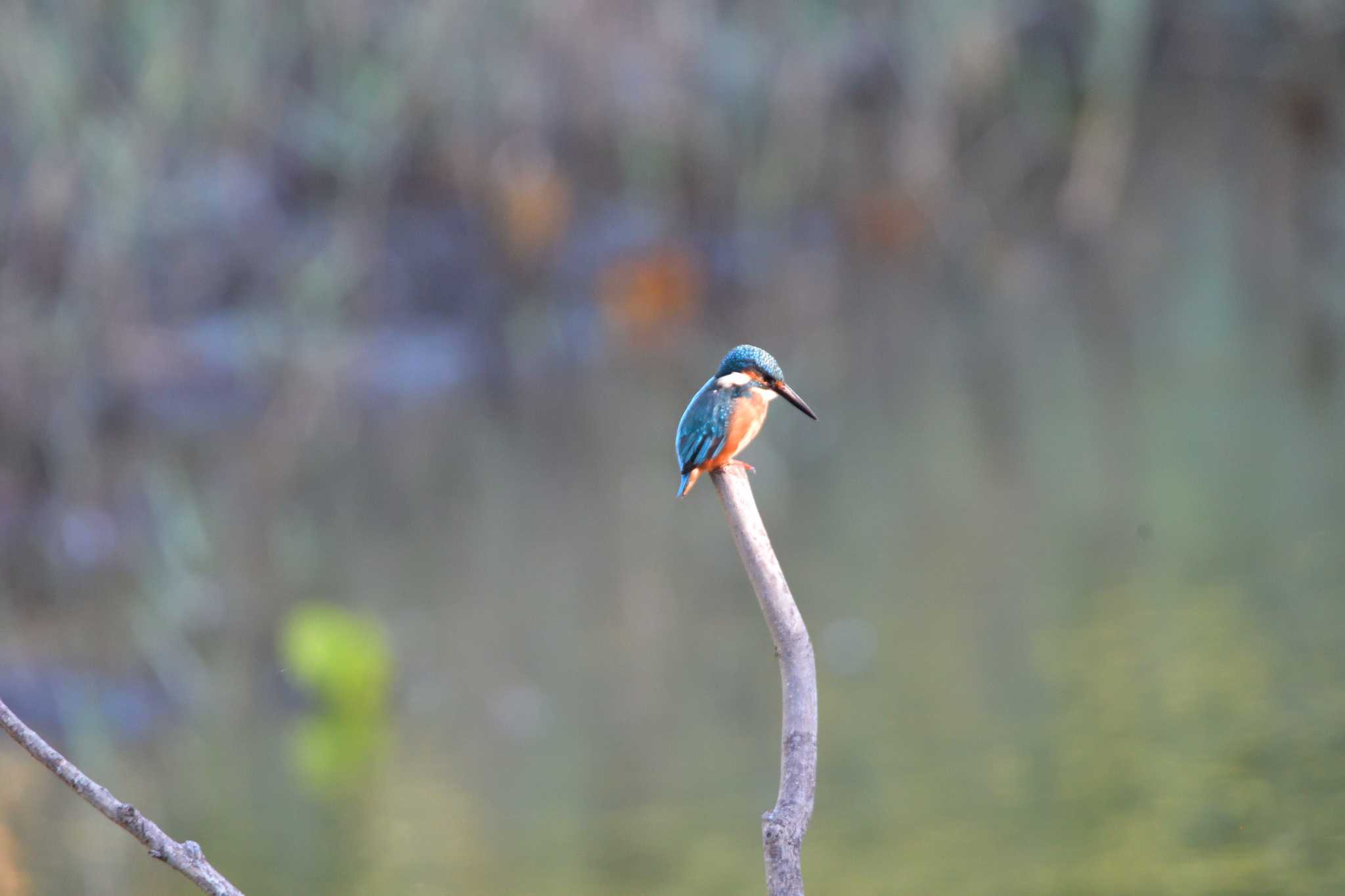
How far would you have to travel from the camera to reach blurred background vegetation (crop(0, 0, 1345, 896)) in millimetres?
3934

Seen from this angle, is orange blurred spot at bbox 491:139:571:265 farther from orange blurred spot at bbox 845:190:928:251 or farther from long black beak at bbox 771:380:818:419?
long black beak at bbox 771:380:818:419

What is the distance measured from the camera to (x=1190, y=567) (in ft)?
16.3

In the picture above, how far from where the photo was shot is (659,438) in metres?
7.30

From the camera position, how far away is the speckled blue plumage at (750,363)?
6.32 ft

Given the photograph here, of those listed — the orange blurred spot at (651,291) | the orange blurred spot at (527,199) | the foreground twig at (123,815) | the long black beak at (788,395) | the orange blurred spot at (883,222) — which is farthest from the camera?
the orange blurred spot at (883,222)

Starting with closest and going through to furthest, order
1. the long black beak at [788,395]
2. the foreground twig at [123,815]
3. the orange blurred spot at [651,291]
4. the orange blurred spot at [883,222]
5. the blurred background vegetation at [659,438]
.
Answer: the foreground twig at [123,815] → the long black beak at [788,395] → the blurred background vegetation at [659,438] → the orange blurred spot at [651,291] → the orange blurred spot at [883,222]

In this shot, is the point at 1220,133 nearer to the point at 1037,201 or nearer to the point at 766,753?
the point at 1037,201

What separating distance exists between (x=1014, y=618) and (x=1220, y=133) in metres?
6.25

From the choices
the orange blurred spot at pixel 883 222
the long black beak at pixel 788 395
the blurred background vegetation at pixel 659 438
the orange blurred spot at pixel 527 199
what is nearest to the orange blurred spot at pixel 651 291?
the blurred background vegetation at pixel 659 438

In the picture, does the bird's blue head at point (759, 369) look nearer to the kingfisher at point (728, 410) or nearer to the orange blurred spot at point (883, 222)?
the kingfisher at point (728, 410)

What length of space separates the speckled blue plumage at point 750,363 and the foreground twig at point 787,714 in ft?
0.49

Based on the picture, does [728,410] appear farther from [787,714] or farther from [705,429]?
[787,714]

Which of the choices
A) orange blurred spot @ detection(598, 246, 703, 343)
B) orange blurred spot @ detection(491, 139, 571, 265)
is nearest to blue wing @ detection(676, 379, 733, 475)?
orange blurred spot @ detection(598, 246, 703, 343)

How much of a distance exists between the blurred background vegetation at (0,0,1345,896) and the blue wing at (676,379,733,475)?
1667 millimetres
